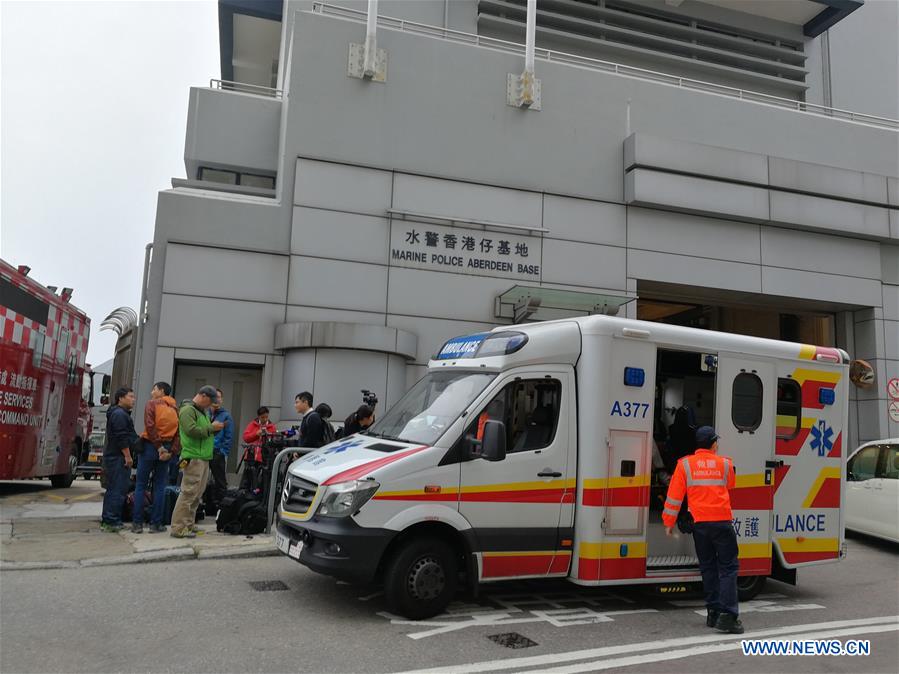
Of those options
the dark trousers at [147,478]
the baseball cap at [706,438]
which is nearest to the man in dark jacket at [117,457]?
the dark trousers at [147,478]

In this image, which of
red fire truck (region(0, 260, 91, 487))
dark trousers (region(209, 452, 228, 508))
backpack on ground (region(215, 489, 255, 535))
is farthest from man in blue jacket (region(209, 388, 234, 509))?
red fire truck (region(0, 260, 91, 487))

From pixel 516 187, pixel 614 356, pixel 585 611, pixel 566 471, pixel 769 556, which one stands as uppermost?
pixel 516 187

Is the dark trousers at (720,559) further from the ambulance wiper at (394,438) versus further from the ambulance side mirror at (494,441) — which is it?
the ambulance wiper at (394,438)

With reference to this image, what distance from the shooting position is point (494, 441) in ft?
19.6

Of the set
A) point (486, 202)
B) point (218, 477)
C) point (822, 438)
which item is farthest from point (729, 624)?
point (486, 202)

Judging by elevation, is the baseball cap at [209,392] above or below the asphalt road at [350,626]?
above

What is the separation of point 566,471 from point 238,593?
3.30 m

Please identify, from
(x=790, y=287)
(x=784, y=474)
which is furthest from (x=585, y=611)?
(x=790, y=287)

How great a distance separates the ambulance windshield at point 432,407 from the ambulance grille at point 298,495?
35.4 inches

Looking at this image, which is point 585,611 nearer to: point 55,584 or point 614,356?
point 614,356

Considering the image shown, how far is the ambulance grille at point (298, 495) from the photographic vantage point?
6.21m

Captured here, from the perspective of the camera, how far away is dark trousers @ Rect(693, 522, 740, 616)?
20.2 ft

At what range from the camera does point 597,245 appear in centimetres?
1644

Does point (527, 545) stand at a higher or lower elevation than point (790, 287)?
lower
